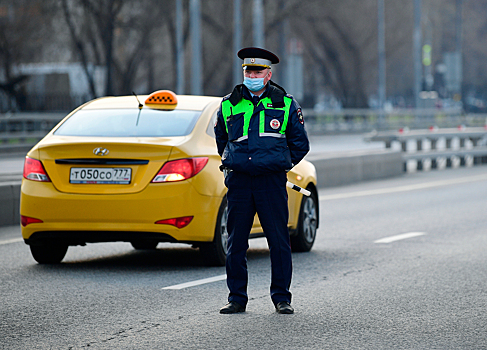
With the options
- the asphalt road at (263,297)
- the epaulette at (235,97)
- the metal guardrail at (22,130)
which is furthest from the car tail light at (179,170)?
the metal guardrail at (22,130)

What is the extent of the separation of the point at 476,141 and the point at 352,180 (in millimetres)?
8193

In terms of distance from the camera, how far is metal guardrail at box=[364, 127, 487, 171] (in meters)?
23.9

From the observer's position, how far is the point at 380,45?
5328cm

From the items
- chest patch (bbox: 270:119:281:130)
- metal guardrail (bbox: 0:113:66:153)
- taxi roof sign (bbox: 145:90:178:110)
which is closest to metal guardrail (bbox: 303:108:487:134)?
metal guardrail (bbox: 0:113:66:153)

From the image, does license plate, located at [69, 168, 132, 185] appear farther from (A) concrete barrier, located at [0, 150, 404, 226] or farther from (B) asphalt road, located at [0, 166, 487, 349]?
(A) concrete barrier, located at [0, 150, 404, 226]

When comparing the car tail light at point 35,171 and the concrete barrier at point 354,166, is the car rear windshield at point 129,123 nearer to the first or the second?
the car tail light at point 35,171

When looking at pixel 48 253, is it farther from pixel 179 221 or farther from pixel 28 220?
pixel 179 221

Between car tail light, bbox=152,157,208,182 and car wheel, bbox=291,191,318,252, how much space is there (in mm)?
1760

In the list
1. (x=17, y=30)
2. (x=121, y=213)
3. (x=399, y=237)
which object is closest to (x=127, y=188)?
(x=121, y=213)

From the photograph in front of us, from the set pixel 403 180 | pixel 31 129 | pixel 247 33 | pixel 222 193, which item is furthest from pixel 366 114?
pixel 222 193

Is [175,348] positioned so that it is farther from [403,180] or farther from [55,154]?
[403,180]

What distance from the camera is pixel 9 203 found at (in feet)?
40.8

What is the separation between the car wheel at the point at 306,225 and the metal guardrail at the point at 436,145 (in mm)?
13946

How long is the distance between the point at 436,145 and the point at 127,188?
19221 millimetres
